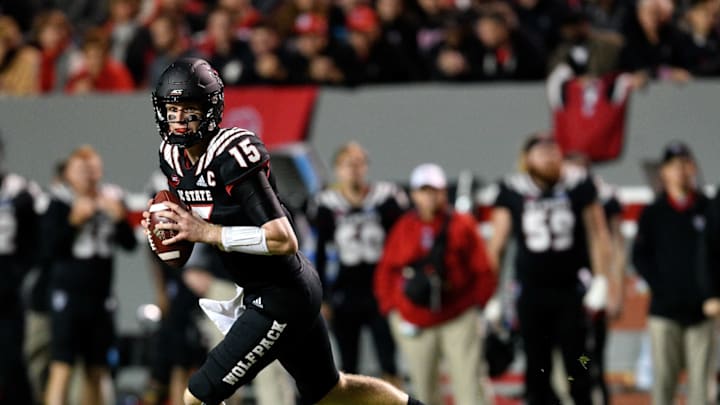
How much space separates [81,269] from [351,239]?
192cm

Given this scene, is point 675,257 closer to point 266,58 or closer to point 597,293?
point 597,293

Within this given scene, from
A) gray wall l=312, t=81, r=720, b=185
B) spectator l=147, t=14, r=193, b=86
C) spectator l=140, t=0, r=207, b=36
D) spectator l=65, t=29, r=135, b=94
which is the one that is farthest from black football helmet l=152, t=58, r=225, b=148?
spectator l=140, t=0, r=207, b=36

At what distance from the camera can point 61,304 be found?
1027 cm

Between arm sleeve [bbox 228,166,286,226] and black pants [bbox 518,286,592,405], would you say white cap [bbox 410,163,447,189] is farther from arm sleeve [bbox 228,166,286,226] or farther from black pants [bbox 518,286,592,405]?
arm sleeve [bbox 228,166,286,226]

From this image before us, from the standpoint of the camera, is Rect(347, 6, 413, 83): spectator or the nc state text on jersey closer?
the nc state text on jersey

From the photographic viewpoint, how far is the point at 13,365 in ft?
34.5

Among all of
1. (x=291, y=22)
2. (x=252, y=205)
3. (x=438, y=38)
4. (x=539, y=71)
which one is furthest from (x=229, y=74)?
(x=252, y=205)

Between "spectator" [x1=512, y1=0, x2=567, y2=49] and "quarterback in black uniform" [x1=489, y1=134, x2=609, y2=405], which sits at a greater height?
"spectator" [x1=512, y1=0, x2=567, y2=49]

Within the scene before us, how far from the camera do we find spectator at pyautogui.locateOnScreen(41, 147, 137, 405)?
33.5 ft

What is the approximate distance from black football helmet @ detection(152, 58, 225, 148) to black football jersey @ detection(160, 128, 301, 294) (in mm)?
74

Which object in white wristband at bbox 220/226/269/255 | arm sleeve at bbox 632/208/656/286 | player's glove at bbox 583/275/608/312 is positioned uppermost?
white wristband at bbox 220/226/269/255

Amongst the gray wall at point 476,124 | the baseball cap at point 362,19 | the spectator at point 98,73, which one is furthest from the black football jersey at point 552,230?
the spectator at point 98,73

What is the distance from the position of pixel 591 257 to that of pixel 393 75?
2958mm

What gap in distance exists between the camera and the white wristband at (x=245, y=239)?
6.14 metres
